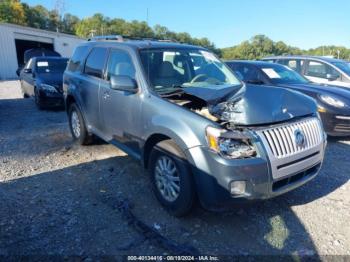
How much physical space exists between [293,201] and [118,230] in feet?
7.06

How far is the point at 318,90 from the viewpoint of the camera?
6496 millimetres

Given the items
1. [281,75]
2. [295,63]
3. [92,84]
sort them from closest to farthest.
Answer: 1. [92,84]
2. [281,75]
3. [295,63]

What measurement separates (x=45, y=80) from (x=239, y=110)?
316 inches

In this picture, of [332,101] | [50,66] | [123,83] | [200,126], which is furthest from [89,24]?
[200,126]

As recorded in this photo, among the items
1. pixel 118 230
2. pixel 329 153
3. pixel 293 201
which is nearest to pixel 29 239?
pixel 118 230

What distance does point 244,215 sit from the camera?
359cm

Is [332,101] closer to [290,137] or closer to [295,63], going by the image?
[295,63]

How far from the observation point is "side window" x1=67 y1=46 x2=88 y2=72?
5.70 m

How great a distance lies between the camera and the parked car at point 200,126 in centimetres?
298

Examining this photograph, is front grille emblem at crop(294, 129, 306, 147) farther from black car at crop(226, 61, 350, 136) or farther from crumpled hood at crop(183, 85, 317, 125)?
black car at crop(226, 61, 350, 136)

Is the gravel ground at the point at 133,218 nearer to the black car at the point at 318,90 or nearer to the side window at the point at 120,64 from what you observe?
the black car at the point at 318,90

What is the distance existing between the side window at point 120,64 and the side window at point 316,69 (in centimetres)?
624

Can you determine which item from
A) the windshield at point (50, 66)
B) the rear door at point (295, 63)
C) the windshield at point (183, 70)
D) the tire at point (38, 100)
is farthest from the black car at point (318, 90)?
the windshield at point (50, 66)

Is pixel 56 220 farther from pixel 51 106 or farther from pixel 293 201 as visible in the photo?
pixel 51 106
